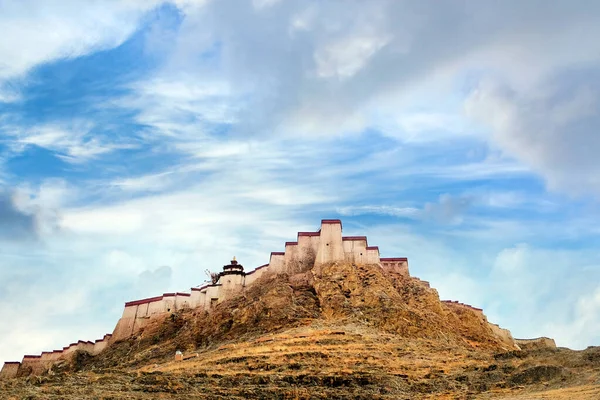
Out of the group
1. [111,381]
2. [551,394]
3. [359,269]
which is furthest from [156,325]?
[551,394]

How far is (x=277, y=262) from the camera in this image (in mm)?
49656

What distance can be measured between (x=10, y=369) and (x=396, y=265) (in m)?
33.1

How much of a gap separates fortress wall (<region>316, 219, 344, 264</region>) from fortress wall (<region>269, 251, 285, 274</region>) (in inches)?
116

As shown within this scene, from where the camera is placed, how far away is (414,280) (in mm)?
48938

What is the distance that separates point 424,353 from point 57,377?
1854cm

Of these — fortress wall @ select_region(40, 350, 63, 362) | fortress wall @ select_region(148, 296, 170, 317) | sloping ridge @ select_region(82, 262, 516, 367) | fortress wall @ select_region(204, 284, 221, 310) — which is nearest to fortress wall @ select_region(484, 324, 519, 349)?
sloping ridge @ select_region(82, 262, 516, 367)

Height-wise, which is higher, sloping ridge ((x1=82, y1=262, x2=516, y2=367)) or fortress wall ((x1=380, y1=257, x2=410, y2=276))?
fortress wall ((x1=380, y1=257, x2=410, y2=276))

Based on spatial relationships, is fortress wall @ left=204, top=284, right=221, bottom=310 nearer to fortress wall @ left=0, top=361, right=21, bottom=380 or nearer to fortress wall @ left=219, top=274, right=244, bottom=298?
fortress wall @ left=219, top=274, right=244, bottom=298

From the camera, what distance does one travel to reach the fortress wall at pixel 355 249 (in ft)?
159

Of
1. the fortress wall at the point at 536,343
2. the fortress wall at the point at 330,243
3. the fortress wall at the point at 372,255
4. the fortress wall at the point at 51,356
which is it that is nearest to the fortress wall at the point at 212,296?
the fortress wall at the point at 330,243

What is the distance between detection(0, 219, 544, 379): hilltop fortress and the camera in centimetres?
4878

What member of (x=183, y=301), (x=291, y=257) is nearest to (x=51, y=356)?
(x=183, y=301)

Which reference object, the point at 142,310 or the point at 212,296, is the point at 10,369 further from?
the point at 212,296

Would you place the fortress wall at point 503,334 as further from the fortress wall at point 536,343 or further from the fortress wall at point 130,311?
the fortress wall at point 130,311
